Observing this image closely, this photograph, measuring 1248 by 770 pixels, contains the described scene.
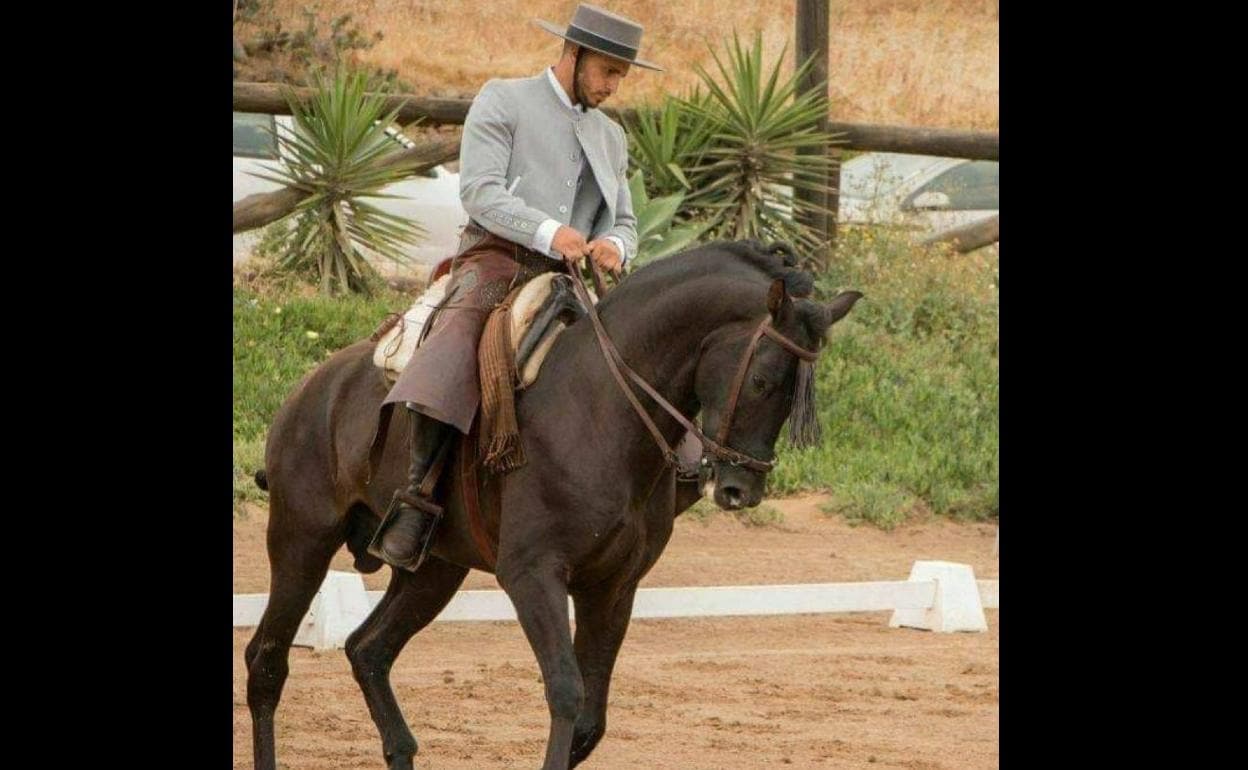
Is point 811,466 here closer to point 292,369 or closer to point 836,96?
point 292,369

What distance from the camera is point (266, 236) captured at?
14430 mm

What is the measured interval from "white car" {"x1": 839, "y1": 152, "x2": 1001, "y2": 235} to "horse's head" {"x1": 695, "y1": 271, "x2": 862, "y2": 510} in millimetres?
10746

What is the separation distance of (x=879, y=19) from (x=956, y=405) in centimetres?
817

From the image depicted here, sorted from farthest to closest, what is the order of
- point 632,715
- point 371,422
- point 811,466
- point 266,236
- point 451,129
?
point 451,129, point 266,236, point 811,466, point 632,715, point 371,422

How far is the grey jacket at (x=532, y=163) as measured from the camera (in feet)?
21.2

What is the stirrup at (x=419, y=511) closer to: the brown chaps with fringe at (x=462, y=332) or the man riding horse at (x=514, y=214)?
the man riding horse at (x=514, y=214)

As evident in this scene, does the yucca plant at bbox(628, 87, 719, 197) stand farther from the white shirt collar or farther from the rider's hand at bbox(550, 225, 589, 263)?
the rider's hand at bbox(550, 225, 589, 263)

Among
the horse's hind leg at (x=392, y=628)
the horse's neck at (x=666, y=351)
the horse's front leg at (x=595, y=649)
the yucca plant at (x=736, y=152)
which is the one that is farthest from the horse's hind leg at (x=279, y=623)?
the yucca plant at (x=736, y=152)

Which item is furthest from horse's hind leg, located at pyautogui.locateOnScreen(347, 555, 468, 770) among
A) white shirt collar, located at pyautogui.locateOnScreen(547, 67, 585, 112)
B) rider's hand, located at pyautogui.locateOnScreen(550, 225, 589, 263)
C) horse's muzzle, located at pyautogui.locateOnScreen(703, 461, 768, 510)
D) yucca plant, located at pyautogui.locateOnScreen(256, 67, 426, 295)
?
yucca plant, located at pyautogui.locateOnScreen(256, 67, 426, 295)

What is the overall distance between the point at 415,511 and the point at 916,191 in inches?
455

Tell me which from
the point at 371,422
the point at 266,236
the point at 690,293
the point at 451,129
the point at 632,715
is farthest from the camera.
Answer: the point at 451,129

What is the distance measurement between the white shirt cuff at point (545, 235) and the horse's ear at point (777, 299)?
932 mm

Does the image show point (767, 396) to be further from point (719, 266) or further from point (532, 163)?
point (532, 163)
